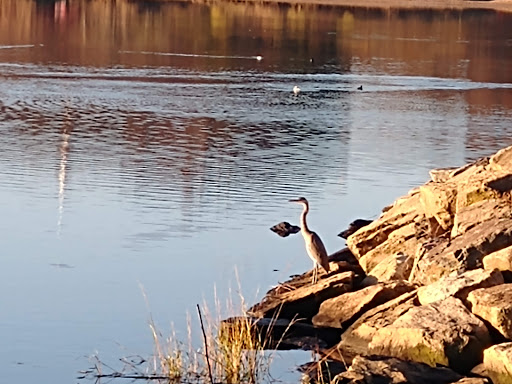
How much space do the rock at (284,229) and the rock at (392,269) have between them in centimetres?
385

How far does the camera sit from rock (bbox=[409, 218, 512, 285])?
1189cm

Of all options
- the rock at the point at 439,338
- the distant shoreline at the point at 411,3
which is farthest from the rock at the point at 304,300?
the distant shoreline at the point at 411,3

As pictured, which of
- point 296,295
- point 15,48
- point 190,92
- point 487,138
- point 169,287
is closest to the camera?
point 296,295

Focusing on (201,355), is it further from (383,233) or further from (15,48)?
(15,48)

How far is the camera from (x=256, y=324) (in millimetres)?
12156

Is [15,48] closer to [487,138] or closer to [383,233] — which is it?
[487,138]

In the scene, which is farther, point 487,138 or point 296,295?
point 487,138

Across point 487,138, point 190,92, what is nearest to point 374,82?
point 190,92

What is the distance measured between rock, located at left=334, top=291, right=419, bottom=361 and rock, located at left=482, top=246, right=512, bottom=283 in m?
0.78

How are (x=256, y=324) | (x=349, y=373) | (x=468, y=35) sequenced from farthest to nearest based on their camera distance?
(x=468, y=35) → (x=256, y=324) → (x=349, y=373)

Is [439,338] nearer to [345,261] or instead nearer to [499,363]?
[499,363]

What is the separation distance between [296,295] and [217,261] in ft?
8.53

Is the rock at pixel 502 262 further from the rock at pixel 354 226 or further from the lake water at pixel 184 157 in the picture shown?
the rock at pixel 354 226

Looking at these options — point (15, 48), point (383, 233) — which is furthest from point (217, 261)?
point (15, 48)
